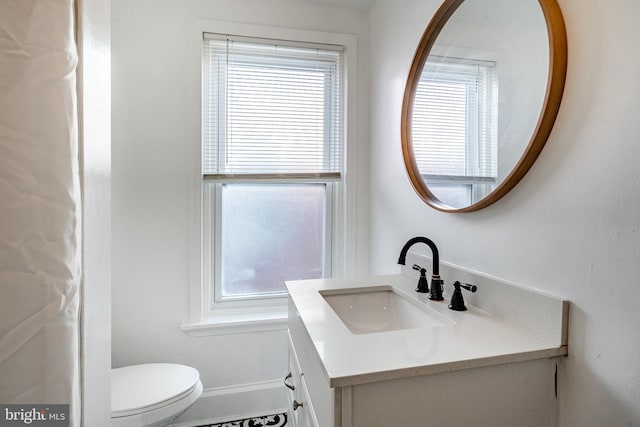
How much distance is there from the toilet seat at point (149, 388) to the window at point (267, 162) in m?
0.43

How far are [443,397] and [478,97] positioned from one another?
0.88 meters

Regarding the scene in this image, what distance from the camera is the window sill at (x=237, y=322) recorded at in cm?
166

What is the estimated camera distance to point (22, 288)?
57cm

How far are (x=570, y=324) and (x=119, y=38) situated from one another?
2124 mm

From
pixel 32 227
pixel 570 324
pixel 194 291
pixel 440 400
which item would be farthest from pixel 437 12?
pixel 194 291

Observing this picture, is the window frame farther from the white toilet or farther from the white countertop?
the white countertop

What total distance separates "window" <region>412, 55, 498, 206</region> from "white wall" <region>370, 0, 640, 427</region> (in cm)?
15

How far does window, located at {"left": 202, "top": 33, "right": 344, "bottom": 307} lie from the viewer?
1.71m

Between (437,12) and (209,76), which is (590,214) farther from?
(209,76)

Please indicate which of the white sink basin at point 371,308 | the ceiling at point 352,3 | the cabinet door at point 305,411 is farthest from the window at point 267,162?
the cabinet door at point 305,411

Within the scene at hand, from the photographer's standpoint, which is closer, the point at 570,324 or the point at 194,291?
the point at 570,324

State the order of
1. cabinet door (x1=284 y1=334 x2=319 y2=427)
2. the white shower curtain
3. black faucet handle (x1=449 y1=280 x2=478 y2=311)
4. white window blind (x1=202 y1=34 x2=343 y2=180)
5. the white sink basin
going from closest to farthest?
the white shower curtain
cabinet door (x1=284 y1=334 x2=319 y2=427)
black faucet handle (x1=449 y1=280 x2=478 y2=311)
the white sink basin
white window blind (x1=202 y1=34 x2=343 y2=180)

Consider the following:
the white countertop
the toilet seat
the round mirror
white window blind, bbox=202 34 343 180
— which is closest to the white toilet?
the toilet seat

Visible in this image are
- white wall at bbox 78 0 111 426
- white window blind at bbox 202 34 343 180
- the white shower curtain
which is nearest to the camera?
the white shower curtain
